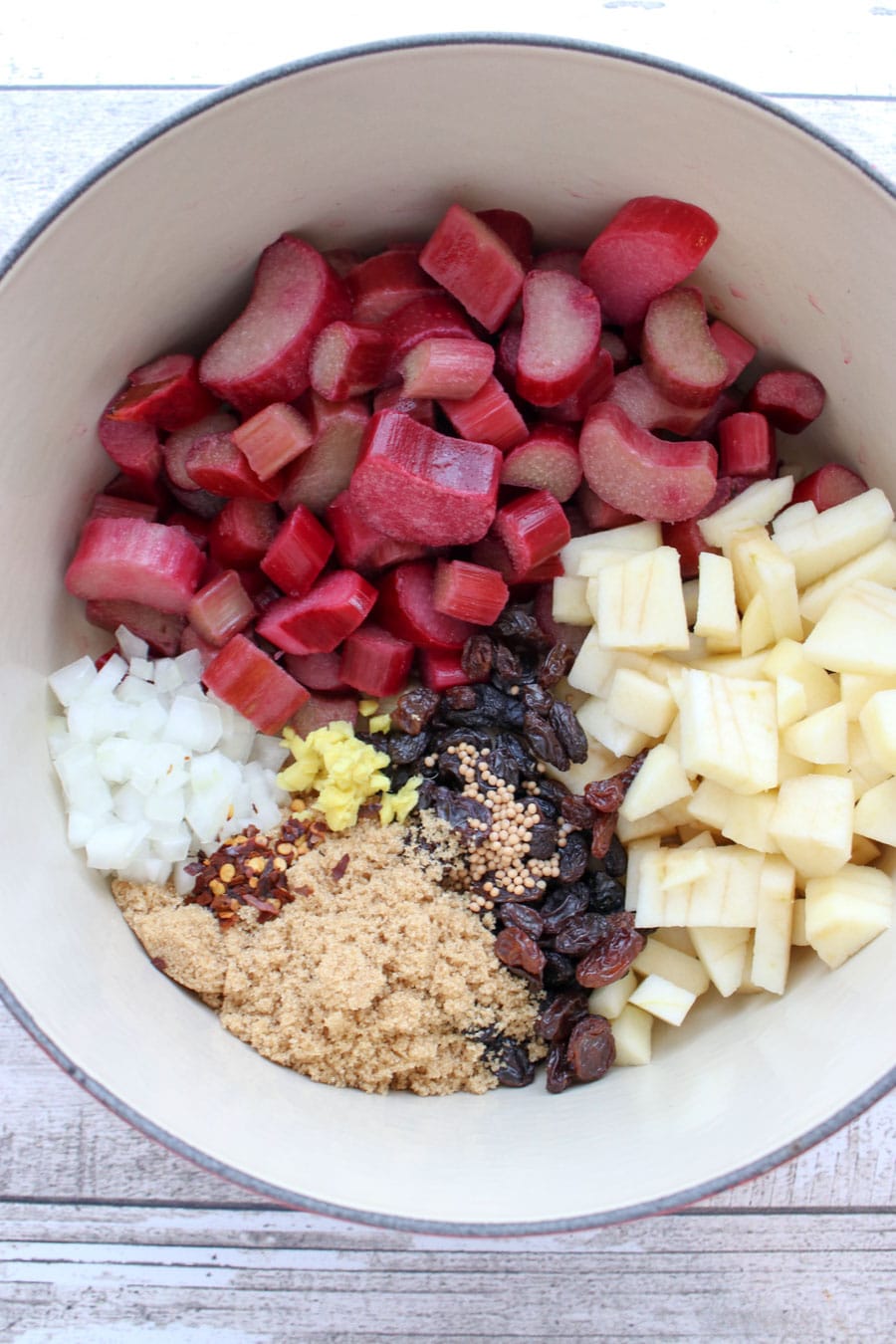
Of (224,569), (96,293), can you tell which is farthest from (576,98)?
(224,569)

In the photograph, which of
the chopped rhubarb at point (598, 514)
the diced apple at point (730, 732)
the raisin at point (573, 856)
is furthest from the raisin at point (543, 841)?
the chopped rhubarb at point (598, 514)

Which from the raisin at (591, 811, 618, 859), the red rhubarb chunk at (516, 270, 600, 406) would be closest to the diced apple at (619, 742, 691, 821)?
the raisin at (591, 811, 618, 859)

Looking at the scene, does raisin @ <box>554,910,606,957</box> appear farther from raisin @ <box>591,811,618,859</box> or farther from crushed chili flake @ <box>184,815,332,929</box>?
crushed chili flake @ <box>184,815,332,929</box>

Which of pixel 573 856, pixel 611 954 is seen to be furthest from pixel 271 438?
pixel 611 954

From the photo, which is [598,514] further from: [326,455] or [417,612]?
[326,455]

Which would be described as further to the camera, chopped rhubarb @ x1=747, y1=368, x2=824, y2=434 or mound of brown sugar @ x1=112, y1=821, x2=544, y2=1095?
chopped rhubarb @ x1=747, y1=368, x2=824, y2=434

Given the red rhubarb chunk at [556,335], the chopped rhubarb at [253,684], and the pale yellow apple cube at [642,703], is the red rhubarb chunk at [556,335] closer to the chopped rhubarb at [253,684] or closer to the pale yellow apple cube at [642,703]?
the pale yellow apple cube at [642,703]
